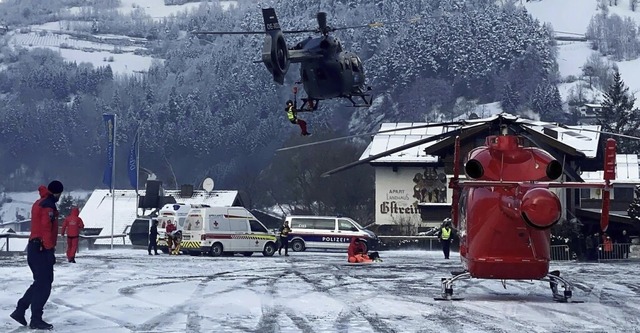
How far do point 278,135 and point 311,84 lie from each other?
100895 mm

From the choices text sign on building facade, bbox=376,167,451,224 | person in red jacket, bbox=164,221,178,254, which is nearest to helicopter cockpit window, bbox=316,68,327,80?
person in red jacket, bbox=164,221,178,254

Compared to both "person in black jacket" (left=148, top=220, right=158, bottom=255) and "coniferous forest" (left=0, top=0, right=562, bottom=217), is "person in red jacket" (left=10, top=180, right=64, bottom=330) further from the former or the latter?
"coniferous forest" (left=0, top=0, right=562, bottom=217)

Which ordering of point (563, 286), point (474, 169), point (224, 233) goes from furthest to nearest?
1. point (224, 233)
2. point (563, 286)
3. point (474, 169)

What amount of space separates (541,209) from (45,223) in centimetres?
774

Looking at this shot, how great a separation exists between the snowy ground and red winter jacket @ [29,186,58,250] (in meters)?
1.24

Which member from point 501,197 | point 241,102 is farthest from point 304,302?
point 241,102

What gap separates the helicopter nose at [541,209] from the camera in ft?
59.3

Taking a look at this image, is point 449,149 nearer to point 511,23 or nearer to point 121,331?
point 121,331

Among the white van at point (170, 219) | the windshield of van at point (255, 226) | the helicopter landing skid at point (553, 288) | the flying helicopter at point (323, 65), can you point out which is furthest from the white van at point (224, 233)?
the helicopter landing skid at point (553, 288)

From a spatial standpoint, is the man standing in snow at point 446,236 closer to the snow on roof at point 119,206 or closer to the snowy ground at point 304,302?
the snowy ground at point 304,302

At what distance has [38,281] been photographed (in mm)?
16234

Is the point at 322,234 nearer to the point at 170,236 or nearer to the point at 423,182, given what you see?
the point at 170,236

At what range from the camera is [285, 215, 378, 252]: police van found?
5316 cm

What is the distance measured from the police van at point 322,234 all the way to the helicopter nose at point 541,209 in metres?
34.8
